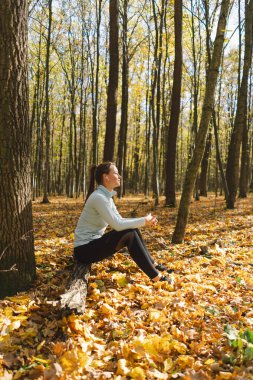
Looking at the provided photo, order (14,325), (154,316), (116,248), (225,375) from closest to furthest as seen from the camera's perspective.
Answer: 1. (225,375)
2. (14,325)
3. (154,316)
4. (116,248)

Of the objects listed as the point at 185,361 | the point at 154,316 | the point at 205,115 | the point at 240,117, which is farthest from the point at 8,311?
the point at 240,117

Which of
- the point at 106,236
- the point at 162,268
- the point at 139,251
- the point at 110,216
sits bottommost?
the point at 162,268

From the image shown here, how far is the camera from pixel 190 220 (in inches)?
393

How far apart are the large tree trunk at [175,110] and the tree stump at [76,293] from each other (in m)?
8.37

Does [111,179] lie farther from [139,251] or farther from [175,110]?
[175,110]

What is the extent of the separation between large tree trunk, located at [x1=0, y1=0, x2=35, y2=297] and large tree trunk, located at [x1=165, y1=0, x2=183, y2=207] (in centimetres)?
829

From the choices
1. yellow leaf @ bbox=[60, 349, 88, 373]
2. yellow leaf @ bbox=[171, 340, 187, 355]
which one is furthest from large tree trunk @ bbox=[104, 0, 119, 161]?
yellow leaf @ bbox=[60, 349, 88, 373]

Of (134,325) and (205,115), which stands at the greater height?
(205,115)

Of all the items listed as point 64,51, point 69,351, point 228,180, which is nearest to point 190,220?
point 228,180

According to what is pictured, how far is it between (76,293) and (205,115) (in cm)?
418

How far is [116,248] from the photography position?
4.48 meters

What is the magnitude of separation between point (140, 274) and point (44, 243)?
9.21 feet

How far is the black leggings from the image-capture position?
445cm

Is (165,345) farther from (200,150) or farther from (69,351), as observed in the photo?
(200,150)
